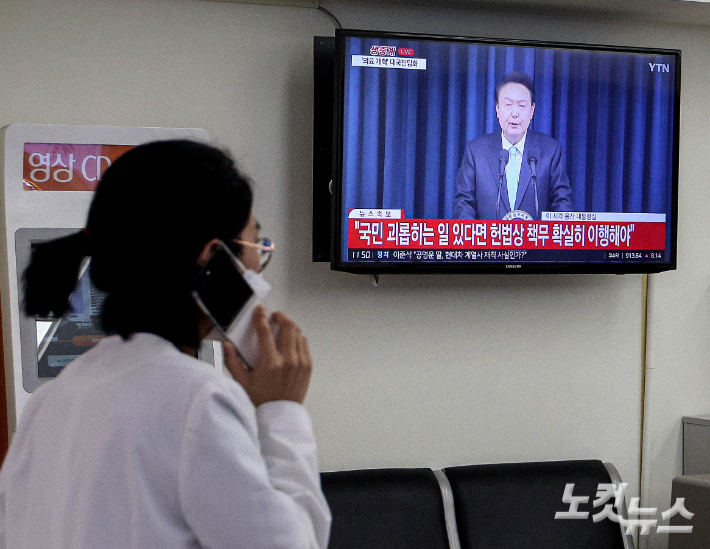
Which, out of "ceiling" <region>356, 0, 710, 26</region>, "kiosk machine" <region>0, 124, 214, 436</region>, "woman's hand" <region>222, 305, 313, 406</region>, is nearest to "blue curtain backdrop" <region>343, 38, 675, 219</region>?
"ceiling" <region>356, 0, 710, 26</region>

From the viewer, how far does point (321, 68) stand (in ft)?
7.72

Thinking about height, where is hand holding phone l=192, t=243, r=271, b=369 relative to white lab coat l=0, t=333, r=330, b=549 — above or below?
above

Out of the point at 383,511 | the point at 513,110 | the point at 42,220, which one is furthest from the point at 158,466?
the point at 513,110

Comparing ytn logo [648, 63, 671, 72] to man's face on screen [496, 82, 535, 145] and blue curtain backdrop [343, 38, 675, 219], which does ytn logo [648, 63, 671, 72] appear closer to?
blue curtain backdrop [343, 38, 675, 219]

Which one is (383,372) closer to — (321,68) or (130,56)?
(321,68)

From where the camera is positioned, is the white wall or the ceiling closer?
the white wall

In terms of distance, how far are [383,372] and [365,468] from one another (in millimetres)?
336

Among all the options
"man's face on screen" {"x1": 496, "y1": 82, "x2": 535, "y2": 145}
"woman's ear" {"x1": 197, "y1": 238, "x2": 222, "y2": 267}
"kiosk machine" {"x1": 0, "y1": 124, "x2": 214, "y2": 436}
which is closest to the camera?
"woman's ear" {"x1": 197, "y1": 238, "x2": 222, "y2": 267}

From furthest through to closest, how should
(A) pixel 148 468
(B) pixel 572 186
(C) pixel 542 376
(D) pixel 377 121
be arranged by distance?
(C) pixel 542 376, (B) pixel 572 186, (D) pixel 377 121, (A) pixel 148 468

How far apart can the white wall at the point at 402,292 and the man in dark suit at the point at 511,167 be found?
30 cm

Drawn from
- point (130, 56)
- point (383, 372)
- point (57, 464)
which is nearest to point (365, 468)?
point (383, 372)

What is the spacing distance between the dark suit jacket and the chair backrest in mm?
871

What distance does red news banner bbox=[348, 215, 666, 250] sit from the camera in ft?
7.65

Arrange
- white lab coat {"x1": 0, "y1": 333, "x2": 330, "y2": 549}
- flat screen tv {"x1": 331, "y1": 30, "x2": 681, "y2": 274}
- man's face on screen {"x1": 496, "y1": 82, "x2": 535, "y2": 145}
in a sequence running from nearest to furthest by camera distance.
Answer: white lab coat {"x1": 0, "y1": 333, "x2": 330, "y2": 549}
flat screen tv {"x1": 331, "y1": 30, "x2": 681, "y2": 274}
man's face on screen {"x1": 496, "y1": 82, "x2": 535, "y2": 145}
